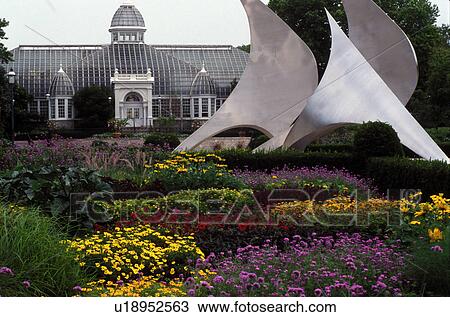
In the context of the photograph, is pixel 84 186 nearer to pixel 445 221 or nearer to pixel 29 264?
pixel 29 264

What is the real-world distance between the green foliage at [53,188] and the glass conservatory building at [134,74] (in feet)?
168

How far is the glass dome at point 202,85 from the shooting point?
208 feet

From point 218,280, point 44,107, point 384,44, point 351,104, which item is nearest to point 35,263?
point 218,280

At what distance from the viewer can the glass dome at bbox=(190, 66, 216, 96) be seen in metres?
63.3

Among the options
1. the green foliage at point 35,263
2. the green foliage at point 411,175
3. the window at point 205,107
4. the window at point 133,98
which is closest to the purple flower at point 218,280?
the green foliage at point 35,263

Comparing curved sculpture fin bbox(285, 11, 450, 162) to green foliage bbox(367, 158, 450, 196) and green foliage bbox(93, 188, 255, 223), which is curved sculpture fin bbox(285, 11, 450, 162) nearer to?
green foliage bbox(367, 158, 450, 196)

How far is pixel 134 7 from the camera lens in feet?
208

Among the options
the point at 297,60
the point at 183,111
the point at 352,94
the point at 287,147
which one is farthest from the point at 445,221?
the point at 183,111

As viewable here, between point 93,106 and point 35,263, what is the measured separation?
51598mm

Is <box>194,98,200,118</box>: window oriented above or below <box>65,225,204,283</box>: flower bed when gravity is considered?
above

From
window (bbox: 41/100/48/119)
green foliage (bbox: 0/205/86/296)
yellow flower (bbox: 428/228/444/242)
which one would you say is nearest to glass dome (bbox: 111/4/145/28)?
window (bbox: 41/100/48/119)
